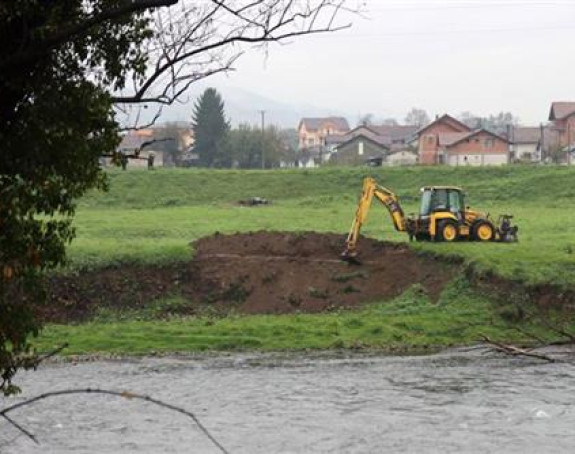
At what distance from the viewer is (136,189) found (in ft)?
228

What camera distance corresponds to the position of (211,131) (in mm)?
114375

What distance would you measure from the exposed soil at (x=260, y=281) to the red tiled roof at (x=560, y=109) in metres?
101

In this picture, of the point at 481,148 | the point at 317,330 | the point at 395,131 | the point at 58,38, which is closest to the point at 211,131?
the point at 481,148

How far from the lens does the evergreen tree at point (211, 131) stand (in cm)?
11338

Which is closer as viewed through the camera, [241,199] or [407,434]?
[407,434]

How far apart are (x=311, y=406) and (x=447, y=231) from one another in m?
18.8

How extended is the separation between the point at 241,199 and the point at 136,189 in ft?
25.7

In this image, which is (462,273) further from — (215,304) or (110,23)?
(110,23)

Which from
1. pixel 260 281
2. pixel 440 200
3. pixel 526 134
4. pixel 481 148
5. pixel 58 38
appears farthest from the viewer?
pixel 526 134

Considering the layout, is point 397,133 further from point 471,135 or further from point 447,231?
point 447,231

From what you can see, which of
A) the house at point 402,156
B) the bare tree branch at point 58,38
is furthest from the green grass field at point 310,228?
the house at point 402,156

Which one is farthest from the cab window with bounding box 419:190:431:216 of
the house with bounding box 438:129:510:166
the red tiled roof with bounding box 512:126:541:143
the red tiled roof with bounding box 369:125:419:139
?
the red tiled roof with bounding box 369:125:419:139

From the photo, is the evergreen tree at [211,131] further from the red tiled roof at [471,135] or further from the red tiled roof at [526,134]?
the red tiled roof at [526,134]

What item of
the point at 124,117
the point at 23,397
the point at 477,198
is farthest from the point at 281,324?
the point at 477,198
